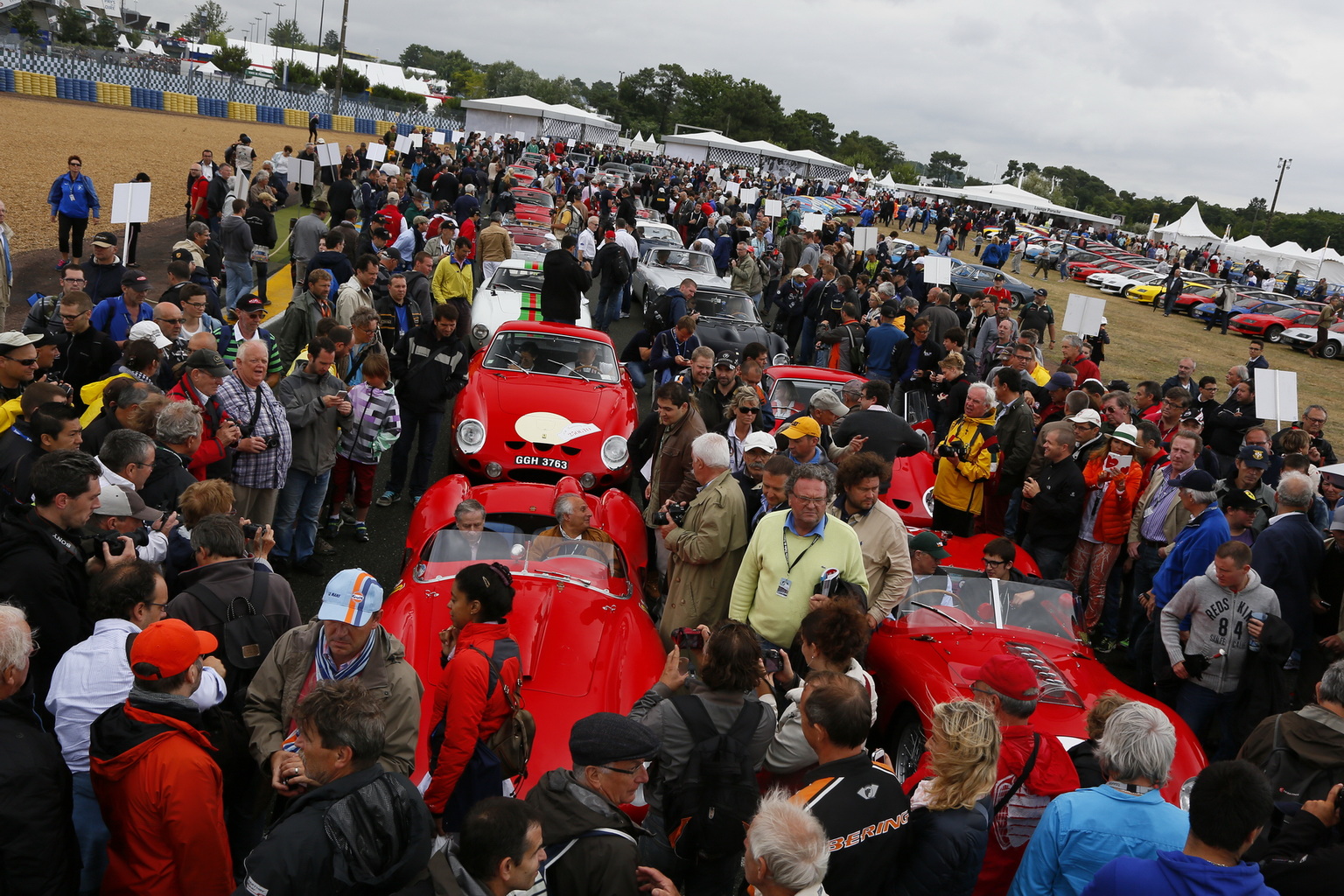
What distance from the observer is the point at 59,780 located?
10.1ft

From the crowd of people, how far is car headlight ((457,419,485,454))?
1.94ft

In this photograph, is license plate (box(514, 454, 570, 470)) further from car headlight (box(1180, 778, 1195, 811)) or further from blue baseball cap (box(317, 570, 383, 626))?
car headlight (box(1180, 778, 1195, 811))

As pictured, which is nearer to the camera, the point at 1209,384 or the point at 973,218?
the point at 1209,384

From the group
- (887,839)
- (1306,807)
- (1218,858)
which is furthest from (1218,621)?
(887,839)

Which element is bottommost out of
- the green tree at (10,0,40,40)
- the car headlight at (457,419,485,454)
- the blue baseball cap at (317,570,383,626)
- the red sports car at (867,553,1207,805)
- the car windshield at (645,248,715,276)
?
the red sports car at (867,553,1207,805)

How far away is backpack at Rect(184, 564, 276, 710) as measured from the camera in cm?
426

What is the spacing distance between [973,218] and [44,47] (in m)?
50.9

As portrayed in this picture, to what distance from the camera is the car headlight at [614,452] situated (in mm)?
8555

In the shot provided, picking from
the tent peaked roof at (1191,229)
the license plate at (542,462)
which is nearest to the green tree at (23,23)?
the license plate at (542,462)

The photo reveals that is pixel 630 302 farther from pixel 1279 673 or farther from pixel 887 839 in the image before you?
pixel 887 839

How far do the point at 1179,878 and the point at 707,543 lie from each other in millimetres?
2988

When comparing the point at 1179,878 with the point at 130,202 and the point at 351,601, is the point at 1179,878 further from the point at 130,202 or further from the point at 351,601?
the point at 130,202

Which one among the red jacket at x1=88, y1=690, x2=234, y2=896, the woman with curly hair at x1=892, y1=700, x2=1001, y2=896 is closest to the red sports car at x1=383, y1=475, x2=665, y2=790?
the red jacket at x1=88, y1=690, x2=234, y2=896

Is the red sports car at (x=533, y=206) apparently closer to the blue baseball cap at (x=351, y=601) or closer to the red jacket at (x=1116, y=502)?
the red jacket at (x=1116, y=502)
